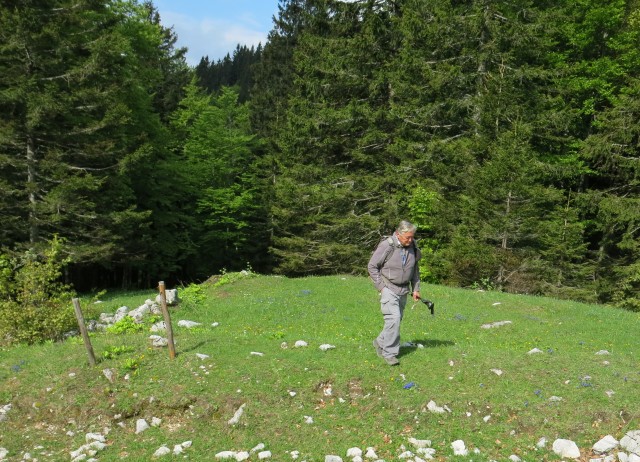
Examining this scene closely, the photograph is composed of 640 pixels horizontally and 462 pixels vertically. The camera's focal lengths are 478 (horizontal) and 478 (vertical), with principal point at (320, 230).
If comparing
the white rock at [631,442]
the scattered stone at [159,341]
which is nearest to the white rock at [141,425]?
the scattered stone at [159,341]

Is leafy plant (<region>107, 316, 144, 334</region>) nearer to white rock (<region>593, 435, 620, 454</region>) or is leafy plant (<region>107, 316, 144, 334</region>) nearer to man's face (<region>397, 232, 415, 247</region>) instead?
man's face (<region>397, 232, 415, 247</region>)

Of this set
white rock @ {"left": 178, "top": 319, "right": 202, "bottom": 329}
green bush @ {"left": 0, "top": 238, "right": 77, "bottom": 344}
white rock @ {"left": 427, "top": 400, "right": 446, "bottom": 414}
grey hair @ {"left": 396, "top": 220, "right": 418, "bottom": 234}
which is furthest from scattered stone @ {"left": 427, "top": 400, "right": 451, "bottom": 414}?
green bush @ {"left": 0, "top": 238, "right": 77, "bottom": 344}

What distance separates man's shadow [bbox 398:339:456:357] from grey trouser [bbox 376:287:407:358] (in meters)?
0.52

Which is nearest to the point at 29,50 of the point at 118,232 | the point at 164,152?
the point at 118,232

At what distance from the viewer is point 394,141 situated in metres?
27.9

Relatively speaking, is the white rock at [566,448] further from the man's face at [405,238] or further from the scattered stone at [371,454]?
the man's face at [405,238]

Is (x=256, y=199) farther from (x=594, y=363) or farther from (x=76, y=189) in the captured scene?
(x=594, y=363)

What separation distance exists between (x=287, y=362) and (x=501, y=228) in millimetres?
14628

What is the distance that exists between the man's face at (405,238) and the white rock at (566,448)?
11.9ft

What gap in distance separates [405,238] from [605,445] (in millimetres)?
4063

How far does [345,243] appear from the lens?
99.3ft

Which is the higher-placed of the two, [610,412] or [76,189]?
[76,189]

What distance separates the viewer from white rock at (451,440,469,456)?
6.47m

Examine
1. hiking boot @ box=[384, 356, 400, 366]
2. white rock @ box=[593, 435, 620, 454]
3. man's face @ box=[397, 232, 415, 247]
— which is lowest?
white rock @ box=[593, 435, 620, 454]
